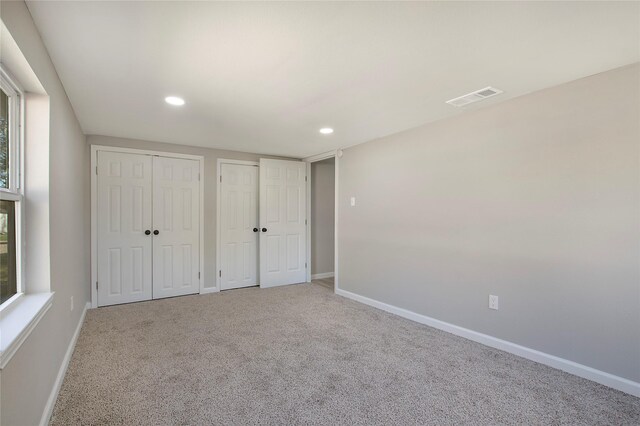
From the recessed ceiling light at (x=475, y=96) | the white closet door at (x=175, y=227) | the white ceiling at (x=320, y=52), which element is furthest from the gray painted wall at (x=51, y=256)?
the recessed ceiling light at (x=475, y=96)

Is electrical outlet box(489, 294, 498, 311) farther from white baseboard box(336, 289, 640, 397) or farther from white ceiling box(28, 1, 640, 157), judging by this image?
white ceiling box(28, 1, 640, 157)

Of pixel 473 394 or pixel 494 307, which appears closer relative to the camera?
pixel 473 394

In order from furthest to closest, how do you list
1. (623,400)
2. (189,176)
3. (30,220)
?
(189,176)
(623,400)
(30,220)

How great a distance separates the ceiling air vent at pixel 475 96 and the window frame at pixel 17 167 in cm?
288

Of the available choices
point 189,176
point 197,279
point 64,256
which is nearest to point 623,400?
point 64,256

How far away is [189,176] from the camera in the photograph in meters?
4.57

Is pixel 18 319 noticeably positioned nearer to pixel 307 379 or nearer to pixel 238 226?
pixel 307 379

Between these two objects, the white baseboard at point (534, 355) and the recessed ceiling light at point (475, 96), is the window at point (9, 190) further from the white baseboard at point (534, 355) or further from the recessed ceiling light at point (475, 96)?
the white baseboard at point (534, 355)

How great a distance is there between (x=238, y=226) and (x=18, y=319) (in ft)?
11.8

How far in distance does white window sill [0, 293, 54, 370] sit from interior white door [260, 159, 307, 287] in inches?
132

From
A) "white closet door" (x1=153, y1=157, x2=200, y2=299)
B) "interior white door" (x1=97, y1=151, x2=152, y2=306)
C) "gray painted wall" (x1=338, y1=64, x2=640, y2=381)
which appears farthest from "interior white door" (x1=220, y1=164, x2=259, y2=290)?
"gray painted wall" (x1=338, y1=64, x2=640, y2=381)

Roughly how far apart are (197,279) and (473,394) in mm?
3774

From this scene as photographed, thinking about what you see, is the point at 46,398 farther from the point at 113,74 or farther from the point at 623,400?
the point at 623,400

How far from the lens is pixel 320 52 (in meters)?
1.92
